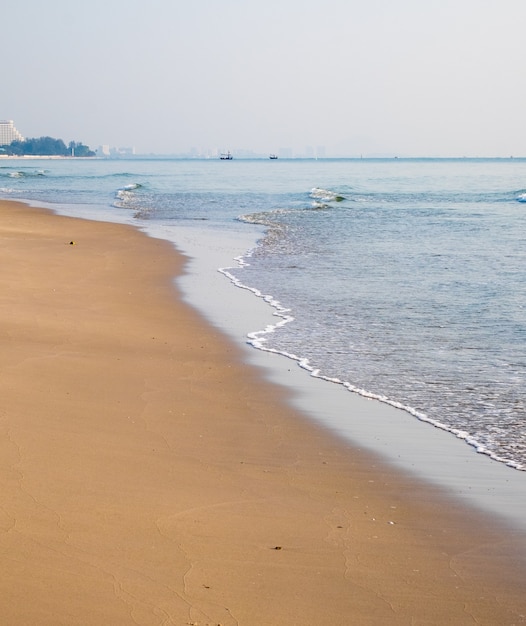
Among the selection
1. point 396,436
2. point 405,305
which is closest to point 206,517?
point 396,436

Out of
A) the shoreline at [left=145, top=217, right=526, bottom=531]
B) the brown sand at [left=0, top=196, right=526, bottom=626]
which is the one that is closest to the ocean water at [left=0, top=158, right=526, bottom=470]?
the shoreline at [left=145, top=217, right=526, bottom=531]

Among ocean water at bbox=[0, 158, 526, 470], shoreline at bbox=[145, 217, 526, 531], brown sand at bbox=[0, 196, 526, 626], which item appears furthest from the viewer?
ocean water at bbox=[0, 158, 526, 470]

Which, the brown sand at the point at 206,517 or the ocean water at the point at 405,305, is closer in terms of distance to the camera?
the brown sand at the point at 206,517

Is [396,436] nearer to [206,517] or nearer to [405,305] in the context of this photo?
[206,517]

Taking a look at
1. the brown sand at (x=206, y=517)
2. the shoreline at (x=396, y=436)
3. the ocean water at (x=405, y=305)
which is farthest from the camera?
the ocean water at (x=405, y=305)

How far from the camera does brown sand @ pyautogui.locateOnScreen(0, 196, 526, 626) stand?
3586 millimetres

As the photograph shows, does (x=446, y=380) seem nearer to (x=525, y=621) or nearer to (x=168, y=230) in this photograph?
(x=525, y=621)

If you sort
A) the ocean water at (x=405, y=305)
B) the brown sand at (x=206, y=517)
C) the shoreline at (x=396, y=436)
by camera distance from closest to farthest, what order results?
the brown sand at (x=206, y=517), the shoreline at (x=396, y=436), the ocean water at (x=405, y=305)

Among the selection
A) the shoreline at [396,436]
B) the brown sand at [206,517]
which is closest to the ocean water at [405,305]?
the shoreline at [396,436]

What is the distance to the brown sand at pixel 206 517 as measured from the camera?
359 centimetres

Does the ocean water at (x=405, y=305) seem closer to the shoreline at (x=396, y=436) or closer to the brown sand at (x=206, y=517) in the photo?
the shoreline at (x=396, y=436)

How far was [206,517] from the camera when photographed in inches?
176

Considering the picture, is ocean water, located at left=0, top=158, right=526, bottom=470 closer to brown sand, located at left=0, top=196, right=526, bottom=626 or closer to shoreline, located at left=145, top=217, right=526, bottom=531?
shoreline, located at left=145, top=217, right=526, bottom=531

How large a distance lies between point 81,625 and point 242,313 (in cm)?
805
